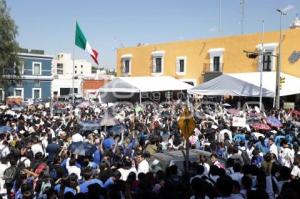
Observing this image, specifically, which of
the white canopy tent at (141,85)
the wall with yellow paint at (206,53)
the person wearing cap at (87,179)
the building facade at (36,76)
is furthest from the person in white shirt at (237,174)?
the building facade at (36,76)

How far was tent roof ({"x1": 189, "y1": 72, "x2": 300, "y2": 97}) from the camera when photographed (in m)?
26.5

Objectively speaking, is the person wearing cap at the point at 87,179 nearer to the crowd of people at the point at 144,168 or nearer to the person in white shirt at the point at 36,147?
the crowd of people at the point at 144,168

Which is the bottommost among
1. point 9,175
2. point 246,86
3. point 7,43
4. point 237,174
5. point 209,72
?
point 9,175

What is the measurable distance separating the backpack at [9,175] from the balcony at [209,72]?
26.5 m

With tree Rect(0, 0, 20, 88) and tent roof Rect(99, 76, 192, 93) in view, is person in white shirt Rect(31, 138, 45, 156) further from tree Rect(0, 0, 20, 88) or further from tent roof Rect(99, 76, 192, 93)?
tent roof Rect(99, 76, 192, 93)

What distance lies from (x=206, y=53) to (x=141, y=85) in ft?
20.6

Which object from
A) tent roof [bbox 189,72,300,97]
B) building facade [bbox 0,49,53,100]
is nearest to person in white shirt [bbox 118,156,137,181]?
tent roof [bbox 189,72,300,97]

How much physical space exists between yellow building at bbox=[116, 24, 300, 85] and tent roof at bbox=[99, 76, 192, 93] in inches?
79.5

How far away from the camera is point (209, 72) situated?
1364 inches

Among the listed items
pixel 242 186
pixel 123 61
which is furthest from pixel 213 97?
pixel 242 186

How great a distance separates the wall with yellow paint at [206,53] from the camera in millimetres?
30219

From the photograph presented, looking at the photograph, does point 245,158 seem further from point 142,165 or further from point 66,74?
point 66,74

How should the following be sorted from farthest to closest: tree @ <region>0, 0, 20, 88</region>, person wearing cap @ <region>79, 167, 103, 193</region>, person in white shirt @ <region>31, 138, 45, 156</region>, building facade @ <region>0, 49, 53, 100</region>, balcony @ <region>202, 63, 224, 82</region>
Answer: building facade @ <region>0, 49, 53, 100</region> → balcony @ <region>202, 63, 224, 82</region> → tree @ <region>0, 0, 20, 88</region> → person in white shirt @ <region>31, 138, 45, 156</region> → person wearing cap @ <region>79, 167, 103, 193</region>

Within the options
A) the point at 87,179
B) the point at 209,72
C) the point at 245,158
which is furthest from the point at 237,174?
the point at 209,72
